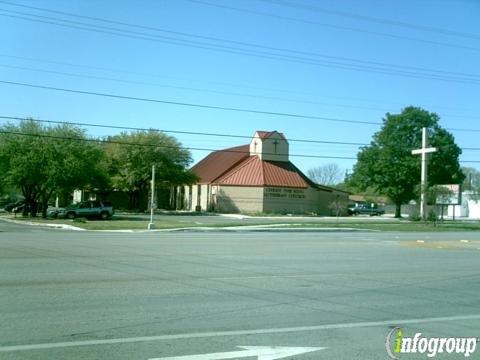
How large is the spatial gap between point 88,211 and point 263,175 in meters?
26.1

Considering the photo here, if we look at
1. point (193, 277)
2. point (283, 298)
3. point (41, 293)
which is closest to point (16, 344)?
point (41, 293)

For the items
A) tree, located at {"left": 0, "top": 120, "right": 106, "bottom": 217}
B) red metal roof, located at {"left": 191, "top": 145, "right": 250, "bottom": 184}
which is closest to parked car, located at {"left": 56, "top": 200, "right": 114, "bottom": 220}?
tree, located at {"left": 0, "top": 120, "right": 106, "bottom": 217}

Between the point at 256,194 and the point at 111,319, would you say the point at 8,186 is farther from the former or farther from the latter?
the point at 111,319

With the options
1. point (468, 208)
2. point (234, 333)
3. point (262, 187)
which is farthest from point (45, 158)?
point (468, 208)

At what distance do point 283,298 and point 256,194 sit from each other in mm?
59981

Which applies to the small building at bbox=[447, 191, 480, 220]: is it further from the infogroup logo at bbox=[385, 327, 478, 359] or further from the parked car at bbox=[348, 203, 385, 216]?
the infogroup logo at bbox=[385, 327, 478, 359]

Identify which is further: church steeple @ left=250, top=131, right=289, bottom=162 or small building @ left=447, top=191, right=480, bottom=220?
small building @ left=447, top=191, right=480, bottom=220

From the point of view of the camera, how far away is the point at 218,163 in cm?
8206

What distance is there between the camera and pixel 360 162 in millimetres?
75688

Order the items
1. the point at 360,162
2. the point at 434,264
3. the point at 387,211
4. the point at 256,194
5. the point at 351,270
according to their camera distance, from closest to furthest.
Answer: the point at 351,270
the point at 434,264
the point at 256,194
the point at 360,162
the point at 387,211

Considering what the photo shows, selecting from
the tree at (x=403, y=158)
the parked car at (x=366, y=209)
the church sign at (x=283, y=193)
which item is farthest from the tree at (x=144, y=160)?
the parked car at (x=366, y=209)

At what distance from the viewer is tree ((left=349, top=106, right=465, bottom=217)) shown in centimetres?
7144

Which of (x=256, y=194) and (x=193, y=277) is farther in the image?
(x=256, y=194)

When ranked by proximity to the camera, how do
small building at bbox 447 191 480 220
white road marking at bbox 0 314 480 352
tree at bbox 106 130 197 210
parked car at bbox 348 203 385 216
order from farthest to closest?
small building at bbox 447 191 480 220, parked car at bbox 348 203 385 216, tree at bbox 106 130 197 210, white road marking at bbox 0 314 480 352
